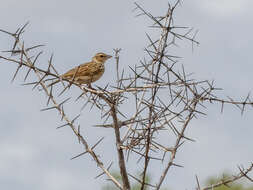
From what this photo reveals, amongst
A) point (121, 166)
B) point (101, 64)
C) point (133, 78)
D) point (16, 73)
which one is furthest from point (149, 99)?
point (101, 64)

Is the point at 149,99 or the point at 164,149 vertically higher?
the point at 149,99

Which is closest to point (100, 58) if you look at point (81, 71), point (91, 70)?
point (91, 70)

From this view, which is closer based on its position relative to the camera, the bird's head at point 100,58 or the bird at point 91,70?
the bird at point 91,70

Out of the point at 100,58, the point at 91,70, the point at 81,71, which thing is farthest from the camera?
the point at 100,58

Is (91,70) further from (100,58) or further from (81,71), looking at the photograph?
(100,58)

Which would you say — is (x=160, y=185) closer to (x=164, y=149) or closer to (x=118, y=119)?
(x=164, y=149)

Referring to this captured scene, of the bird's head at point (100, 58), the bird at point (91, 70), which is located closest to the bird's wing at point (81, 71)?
the bird at point (91, 70)

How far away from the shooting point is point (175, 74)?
4820 mm

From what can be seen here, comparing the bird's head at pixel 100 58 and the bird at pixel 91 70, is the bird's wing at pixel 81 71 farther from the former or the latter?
the bird's head at pixel 100 58

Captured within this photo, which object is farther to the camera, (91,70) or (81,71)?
(91,70)

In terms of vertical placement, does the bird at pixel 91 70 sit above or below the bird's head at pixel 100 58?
below

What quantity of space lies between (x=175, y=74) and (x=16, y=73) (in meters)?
1.46

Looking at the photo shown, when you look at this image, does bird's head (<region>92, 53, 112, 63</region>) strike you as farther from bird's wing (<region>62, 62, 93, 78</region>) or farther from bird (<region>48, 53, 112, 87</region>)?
bird's wing (<region>62, 62, 93, 78</region>)

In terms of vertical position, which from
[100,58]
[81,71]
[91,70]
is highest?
[100,58]
